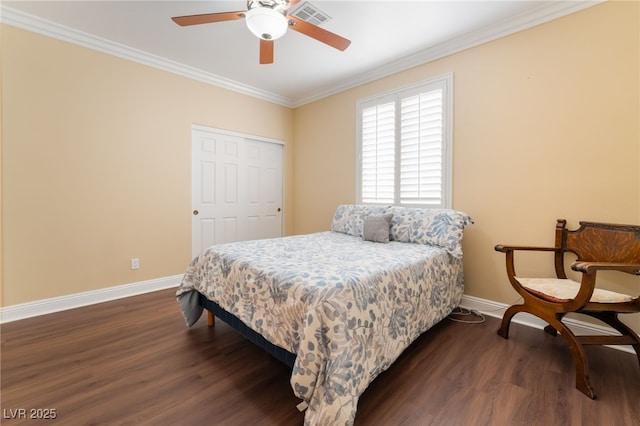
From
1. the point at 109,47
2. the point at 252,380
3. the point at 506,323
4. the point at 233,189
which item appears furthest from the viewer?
the point at 233,189

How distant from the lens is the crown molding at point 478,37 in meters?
2.21

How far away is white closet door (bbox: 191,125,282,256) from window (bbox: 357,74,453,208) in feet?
5.06

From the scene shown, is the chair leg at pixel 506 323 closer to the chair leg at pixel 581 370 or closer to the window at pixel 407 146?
the chair leg at pixel 581 370

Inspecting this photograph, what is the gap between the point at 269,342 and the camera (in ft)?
5.32

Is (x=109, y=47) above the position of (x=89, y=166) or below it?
above

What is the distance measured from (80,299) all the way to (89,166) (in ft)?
4.41

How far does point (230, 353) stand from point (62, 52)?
10.5 ft

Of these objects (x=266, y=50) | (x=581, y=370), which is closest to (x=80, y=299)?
(x=266, y=50)

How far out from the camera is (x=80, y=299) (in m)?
2.75

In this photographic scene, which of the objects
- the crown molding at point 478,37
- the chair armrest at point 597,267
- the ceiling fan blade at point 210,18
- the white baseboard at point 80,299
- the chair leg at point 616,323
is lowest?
the white baseboard at point 80,299

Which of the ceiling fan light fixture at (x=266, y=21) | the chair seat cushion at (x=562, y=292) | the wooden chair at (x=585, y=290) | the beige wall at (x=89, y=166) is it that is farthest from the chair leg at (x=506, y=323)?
the beige wall at (x=89, y=166)

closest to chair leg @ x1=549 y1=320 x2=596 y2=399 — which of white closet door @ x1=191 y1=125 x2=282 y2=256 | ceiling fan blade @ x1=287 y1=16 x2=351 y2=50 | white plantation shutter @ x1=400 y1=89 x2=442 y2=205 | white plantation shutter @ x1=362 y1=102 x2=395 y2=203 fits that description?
white plantation shutter @ x1=400 y1=89 x2=442 y2=205

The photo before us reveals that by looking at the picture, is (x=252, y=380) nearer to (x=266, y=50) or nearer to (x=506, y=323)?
(x=506, y=323)

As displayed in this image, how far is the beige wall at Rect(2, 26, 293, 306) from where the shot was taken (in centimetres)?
244
